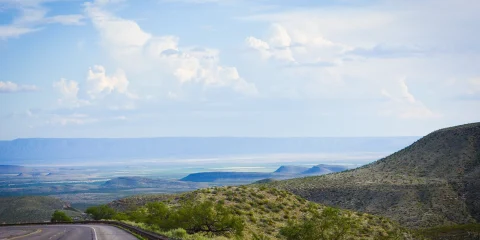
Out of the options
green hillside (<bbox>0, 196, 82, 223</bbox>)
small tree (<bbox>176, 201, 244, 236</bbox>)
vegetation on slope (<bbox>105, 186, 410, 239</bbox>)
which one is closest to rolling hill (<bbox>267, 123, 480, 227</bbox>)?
vegetation on slope (<bbox>105, 186, 410, 239</bbox>)

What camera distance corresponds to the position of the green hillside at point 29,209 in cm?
14900

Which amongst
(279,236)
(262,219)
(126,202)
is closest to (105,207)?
(126,202)

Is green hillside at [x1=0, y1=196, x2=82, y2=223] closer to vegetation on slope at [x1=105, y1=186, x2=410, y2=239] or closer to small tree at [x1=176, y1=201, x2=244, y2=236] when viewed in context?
vegetation on slope at [x1=105, y1=186, x2=410, y2=239]

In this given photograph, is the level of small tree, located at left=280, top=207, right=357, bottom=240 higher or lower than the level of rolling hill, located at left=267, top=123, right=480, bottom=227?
lower

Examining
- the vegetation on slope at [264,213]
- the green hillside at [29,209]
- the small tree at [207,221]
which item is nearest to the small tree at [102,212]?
the vegetation on slope at [264,213]

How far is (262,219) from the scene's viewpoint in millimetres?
75125

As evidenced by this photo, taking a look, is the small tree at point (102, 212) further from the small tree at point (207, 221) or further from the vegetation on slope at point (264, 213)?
the small tree at point (207, 221)

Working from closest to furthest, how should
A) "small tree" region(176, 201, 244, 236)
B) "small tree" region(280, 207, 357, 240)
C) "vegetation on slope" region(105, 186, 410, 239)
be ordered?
"small tree" region(280, 207, 357, 240), "small tree" region(176, 201, 244, 236), "vegetation on slope" region(105, 186, 410, 239)

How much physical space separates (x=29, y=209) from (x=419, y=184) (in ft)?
313

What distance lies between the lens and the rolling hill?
95.8 meters

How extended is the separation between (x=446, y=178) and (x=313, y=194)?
2104cm

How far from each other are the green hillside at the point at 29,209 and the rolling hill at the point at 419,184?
185ft

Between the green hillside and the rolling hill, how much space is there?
5624cm

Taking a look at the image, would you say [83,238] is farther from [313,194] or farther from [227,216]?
[313,194]
